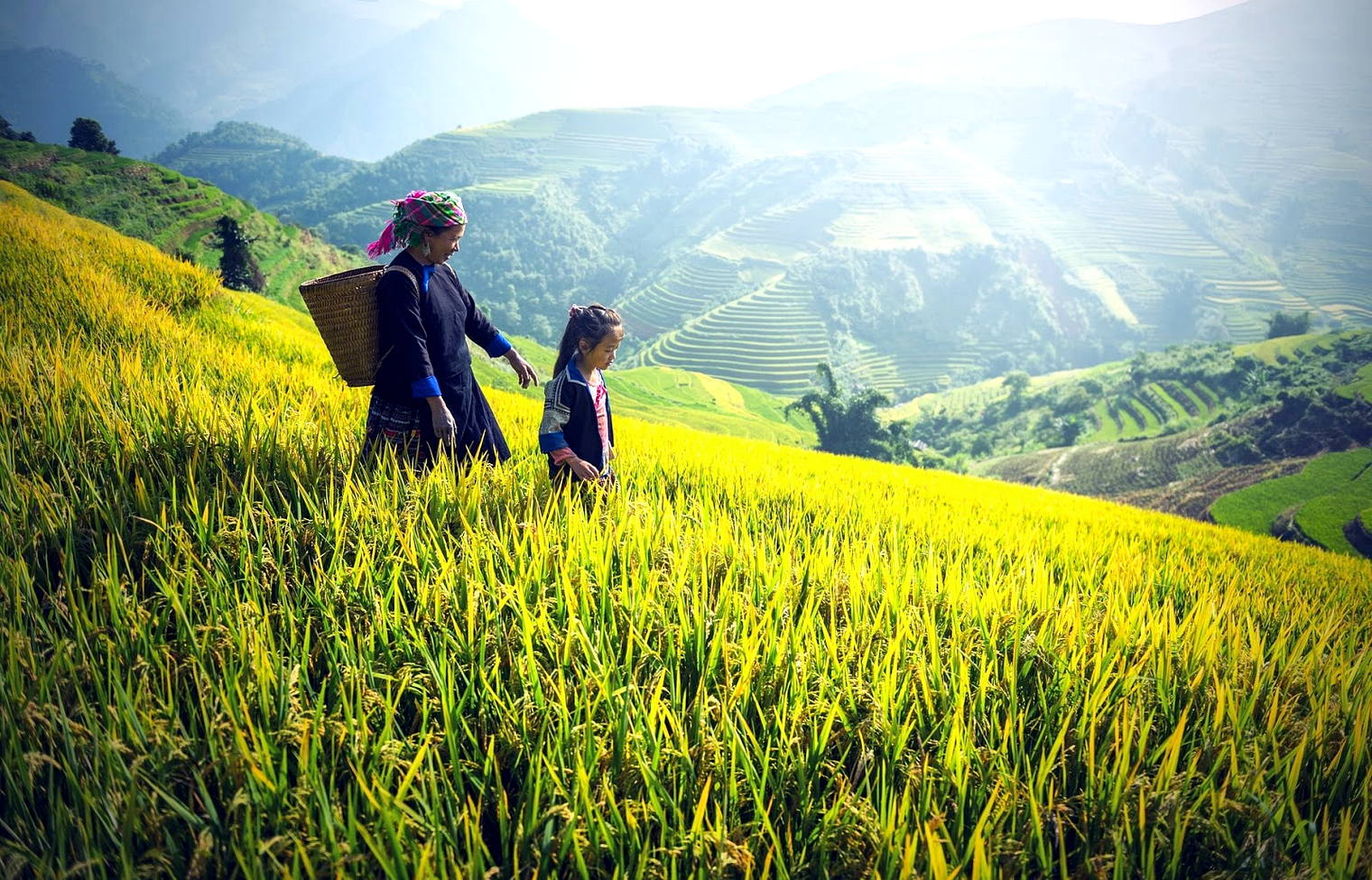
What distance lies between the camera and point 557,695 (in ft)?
5.16

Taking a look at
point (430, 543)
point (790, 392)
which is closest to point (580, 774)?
point (430, 543)

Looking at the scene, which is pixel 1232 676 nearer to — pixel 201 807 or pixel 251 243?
pixel 201 807

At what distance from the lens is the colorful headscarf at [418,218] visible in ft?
9.63

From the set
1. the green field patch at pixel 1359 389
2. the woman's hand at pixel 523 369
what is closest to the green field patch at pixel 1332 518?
the green field patch at pixel 1359 389

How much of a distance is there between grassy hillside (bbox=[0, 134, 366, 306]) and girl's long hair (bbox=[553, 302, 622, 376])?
5082 centimetres

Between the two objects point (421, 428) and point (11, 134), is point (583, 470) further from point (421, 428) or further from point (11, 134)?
point (11, 134)

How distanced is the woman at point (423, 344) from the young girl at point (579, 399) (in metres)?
0.22

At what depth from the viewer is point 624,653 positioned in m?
1.81

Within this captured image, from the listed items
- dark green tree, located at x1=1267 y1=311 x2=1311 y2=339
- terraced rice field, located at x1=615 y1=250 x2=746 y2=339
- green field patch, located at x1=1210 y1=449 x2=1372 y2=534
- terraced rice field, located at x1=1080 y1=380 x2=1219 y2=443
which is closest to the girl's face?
green field patch, located at x1=1210 y1=449 x2=1372 y2=534

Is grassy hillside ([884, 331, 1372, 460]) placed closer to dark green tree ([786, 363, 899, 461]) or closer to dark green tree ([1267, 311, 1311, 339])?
dark green tree ([1267, 311, 1311, 339])

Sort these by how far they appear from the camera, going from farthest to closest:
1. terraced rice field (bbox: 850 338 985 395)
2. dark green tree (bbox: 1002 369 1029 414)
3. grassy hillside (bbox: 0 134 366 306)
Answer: terraced rice field (bbox: 850 338 985 395) → dark green tree (bbox: 1002 369 1029 414) → grassy hillside (bbox: 0 134 366 306)

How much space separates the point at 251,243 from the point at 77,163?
23.0 m

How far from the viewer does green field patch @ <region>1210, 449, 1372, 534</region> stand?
49.4m

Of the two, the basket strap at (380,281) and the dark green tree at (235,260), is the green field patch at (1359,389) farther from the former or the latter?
the dark green tree at (235,260)
